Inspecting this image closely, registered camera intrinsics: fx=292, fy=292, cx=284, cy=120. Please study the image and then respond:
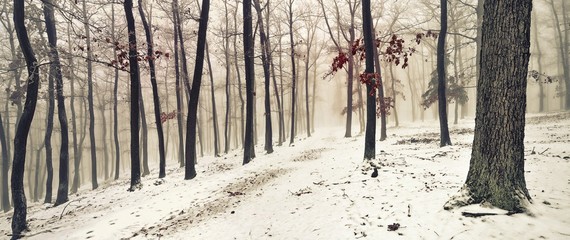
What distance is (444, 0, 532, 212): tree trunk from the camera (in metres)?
4.67

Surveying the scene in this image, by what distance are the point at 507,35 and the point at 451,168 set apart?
5.38m

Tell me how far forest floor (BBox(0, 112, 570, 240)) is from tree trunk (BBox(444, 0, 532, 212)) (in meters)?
0.35

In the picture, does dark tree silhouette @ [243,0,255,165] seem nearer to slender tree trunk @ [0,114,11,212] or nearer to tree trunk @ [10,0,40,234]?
tree trunk @ [10,0,40,234]

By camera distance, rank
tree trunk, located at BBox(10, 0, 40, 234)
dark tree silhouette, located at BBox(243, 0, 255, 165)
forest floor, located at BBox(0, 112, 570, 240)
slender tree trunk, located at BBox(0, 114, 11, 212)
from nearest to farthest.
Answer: forest floor, located at BBox(0, 112, 570, 240), tree trunk, located at BBox(10, 0, 40, 234), dark tree silhouette, located at BBox(243, 0, 255, 165), slender tree trunk, located at BBox(0, 114, 11, 212)

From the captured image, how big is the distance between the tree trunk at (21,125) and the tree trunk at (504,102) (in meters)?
12.0

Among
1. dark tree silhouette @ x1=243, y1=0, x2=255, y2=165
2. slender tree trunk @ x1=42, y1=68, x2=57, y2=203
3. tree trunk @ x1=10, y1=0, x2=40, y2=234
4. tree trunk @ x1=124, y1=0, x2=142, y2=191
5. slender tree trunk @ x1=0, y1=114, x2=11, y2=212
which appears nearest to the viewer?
tree trunk @ x1=10, y1=0, x2=40, y2=234

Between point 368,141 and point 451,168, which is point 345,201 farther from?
point 368,141

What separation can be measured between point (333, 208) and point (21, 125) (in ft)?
33.6

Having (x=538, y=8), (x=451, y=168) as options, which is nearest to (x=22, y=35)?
(x=451, y=168)

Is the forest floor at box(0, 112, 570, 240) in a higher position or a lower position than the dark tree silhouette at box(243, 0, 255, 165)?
lower

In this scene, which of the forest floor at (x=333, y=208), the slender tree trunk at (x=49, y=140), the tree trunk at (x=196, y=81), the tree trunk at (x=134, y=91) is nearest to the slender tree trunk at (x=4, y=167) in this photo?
the slender tree trunk at (x=49, y=140)

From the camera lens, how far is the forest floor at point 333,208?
15.3 feet

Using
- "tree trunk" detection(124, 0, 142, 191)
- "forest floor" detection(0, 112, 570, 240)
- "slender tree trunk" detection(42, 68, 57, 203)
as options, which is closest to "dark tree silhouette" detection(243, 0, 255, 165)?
"forest floor" detection(0, 112, 570, 240)

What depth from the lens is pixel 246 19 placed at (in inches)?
640
